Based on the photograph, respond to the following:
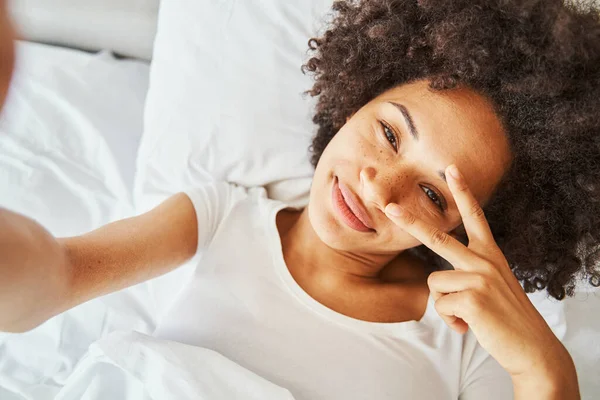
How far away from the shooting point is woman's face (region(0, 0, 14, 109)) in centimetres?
30

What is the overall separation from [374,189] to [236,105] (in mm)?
518

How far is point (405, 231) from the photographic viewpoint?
94cm

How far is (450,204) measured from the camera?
36.7 inches

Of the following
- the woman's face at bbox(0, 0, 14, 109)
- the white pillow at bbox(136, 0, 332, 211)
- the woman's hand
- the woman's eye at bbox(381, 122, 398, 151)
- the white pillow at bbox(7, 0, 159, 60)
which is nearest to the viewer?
the woman's face at bbox(0, 0, 14, 109)

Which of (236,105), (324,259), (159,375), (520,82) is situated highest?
(520,82)

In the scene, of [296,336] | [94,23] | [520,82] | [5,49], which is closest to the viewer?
[5,49]

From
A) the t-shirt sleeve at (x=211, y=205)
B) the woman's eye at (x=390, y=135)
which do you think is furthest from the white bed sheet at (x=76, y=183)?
the woman's eye at (x=390, y=135)

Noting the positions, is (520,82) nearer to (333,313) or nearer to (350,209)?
(350,209)

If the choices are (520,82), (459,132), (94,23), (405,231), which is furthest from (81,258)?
(94,23)

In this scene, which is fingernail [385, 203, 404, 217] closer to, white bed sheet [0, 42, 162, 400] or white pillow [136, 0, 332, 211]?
white pillow [136, 0, 332, 211]

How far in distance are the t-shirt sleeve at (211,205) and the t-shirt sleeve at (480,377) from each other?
571 millimetres

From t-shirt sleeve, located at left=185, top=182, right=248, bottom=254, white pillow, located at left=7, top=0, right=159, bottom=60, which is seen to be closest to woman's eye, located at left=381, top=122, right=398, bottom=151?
t-shirt sleeve, located at left=185, top=182, right=248, bottom=254

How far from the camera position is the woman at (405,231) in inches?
32.9

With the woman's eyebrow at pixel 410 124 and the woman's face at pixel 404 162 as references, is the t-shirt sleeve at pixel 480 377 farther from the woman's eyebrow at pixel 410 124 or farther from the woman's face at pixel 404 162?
the woman's eyebrow at pixel 410 124
